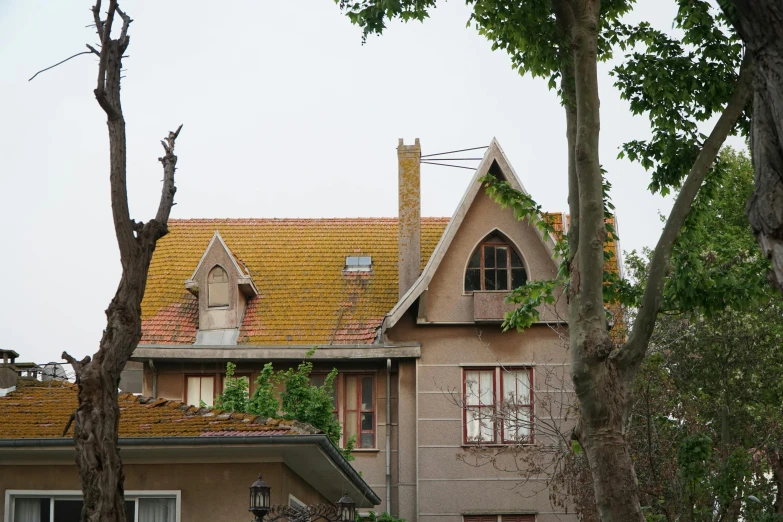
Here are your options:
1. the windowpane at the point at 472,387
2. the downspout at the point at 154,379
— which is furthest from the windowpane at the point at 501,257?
the downspout at the point at 154,379

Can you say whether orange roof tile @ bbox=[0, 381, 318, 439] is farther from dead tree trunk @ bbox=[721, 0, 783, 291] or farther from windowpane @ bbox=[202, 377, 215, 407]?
windowpane @ bbox=[202, 377, 215, 407]

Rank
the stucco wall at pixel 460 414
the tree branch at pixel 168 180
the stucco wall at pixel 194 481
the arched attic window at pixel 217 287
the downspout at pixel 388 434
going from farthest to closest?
the arched attic window at pixel 217 287 → the downspout at pixel 388 434 → the stucco wall at pixel 460 414 → the stucco wall at pixel 194 481 → the tree branch at pixel 168 180

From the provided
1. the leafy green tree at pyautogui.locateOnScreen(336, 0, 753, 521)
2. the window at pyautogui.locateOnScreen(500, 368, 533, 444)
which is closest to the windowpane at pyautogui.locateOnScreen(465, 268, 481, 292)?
the window at pyautogui.locateOnScreen(500, 368, 533, 444)

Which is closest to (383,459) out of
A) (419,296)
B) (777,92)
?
(419,296)

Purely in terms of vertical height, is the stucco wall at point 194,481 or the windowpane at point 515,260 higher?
the windowpane at point 515,260

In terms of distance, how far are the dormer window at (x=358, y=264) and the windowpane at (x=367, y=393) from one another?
3.67m

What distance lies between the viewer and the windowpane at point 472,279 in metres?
28.8

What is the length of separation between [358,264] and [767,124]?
23521mm

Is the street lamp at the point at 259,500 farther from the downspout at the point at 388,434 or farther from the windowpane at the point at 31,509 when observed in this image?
the downspout at the point at 388,434

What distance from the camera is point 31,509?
53.8ft

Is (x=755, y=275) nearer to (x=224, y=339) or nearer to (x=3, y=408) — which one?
(x=3, y=408)

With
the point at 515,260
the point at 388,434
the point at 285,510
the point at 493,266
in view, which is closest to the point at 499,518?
the point at 388,434

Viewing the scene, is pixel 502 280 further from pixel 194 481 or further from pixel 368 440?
pixel 194 481

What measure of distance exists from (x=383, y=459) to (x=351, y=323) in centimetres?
355
